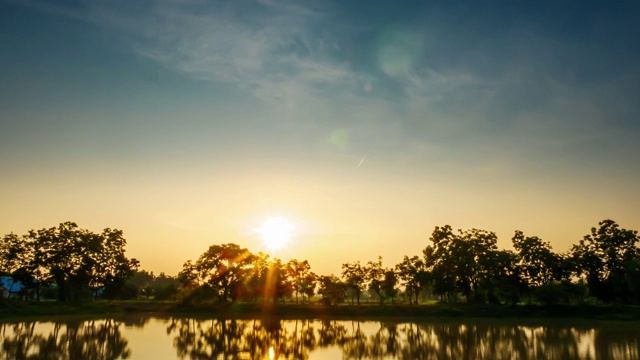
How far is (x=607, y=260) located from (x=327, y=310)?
52633mm

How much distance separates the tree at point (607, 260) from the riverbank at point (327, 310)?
31.9 feet

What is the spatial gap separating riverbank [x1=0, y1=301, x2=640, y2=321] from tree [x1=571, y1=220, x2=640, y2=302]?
9.73 meters

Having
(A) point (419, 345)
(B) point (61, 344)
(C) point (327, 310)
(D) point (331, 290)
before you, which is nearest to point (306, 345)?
(A) point (419, 345)

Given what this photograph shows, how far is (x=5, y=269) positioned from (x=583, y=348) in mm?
94953

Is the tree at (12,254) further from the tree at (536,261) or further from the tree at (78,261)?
the tree at (536,261)

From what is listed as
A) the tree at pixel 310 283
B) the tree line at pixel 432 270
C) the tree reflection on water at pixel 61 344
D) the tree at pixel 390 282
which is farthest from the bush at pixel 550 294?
the tree reflection on water at pixel 61 344

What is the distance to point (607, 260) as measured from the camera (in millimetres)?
81250

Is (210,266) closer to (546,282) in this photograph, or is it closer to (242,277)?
(242,277)

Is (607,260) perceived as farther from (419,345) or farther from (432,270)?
(419,345)

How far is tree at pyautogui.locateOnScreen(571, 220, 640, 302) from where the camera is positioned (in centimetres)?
7819

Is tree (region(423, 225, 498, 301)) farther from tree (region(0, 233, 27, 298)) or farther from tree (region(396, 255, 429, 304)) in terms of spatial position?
tree (region(0, 233, 27, 298))

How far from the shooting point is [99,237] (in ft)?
286

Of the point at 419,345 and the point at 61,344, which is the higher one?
the point at 61,344

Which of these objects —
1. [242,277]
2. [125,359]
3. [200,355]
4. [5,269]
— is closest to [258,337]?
[200,355]
